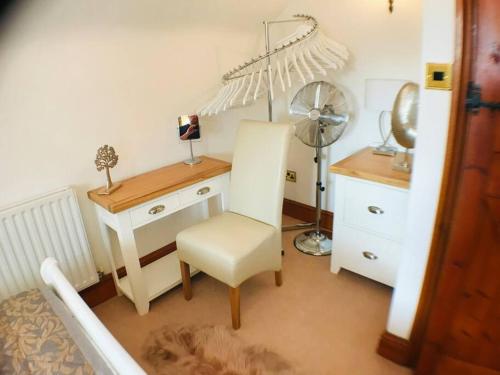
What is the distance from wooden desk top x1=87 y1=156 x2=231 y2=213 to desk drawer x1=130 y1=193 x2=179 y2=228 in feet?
0.17

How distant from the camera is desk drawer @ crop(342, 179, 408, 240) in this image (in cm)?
186

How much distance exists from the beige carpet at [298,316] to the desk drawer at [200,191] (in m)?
0.62

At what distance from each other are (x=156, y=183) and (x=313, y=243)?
1.34m

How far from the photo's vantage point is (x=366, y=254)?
2.09 m

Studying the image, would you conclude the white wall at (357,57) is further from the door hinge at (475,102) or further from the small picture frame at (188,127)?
the door hinge at (475,102)

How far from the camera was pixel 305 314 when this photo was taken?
1.98 meters

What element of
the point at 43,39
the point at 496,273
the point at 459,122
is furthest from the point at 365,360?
the point at 43,39

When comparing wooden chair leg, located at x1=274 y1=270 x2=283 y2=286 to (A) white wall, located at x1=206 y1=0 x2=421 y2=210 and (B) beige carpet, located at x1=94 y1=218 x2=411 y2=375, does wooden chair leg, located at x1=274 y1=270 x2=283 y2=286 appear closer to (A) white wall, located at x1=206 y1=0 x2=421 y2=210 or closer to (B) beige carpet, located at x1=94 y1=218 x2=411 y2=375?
(B) beige carpet, located at x1=94 y1=218 x2=411 y2=375

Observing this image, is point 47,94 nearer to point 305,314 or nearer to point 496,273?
point 305,314

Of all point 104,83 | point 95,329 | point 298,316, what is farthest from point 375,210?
point 104,83

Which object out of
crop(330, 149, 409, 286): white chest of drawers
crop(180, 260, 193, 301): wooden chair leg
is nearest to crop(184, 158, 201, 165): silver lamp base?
crop(180, 260, 193, 301): wooden chair leg

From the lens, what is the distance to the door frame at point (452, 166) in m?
1.04

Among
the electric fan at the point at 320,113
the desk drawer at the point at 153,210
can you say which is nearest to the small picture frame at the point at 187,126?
the desk drawer at the point at 153,210

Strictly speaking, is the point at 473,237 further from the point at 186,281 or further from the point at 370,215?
the point at 186,281
